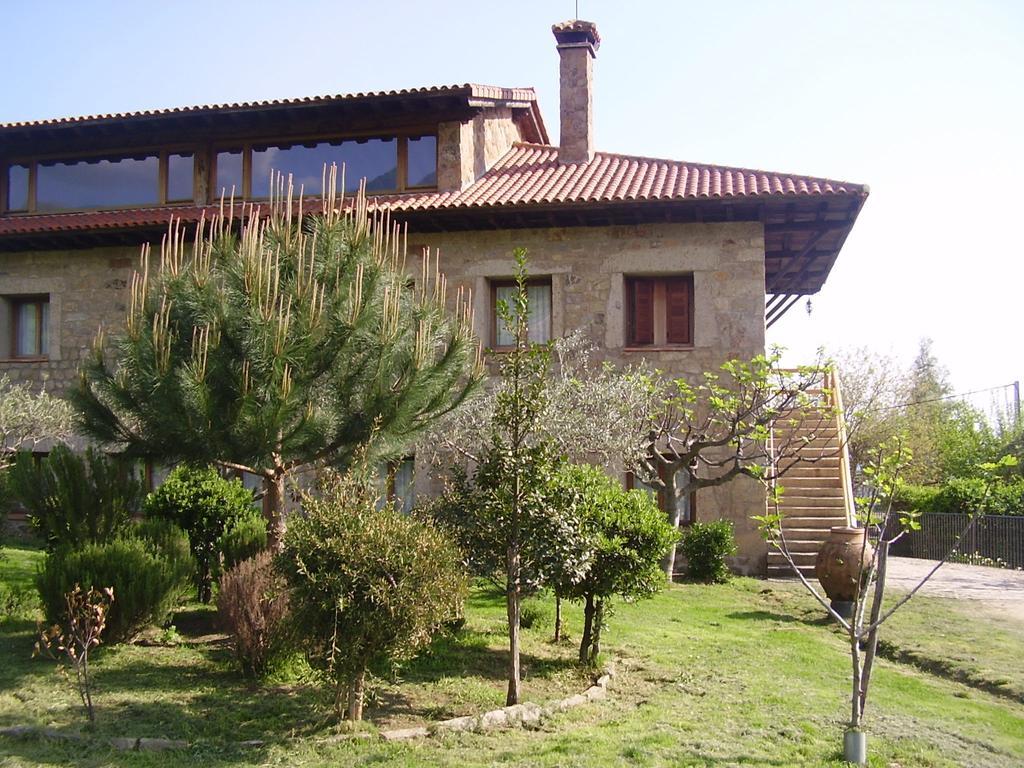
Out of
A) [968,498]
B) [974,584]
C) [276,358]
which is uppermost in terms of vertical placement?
[276,358]

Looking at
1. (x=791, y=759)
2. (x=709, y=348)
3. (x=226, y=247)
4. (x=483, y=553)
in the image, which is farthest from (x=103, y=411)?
(x=709, y=348)

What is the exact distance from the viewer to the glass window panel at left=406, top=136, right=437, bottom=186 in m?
16.5

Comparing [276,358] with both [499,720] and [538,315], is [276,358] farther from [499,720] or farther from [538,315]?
[538,315]

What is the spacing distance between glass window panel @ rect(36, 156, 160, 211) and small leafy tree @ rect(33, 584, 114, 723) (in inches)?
443

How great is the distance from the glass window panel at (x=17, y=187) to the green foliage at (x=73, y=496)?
1090 cm

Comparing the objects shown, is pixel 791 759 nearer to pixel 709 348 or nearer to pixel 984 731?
pixel 984 731

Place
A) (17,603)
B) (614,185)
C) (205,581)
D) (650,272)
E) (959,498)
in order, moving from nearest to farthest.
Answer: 1. (17,603)
2. (205,581)
3. (650,272)
4. (614,185)
5. (959,498)

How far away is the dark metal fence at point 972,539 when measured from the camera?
19.7 metres

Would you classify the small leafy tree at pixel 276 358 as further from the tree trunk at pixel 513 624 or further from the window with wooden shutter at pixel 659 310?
the window with wooden shutter at pixel 659 310

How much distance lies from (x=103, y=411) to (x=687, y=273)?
9.64 m

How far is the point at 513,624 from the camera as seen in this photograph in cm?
709

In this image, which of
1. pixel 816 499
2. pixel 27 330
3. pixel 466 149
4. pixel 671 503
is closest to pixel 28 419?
pixel 27 330

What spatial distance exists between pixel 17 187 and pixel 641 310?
12.2 m

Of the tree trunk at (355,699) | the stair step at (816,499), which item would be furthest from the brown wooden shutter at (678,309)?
the tree trunk at (355,699)
